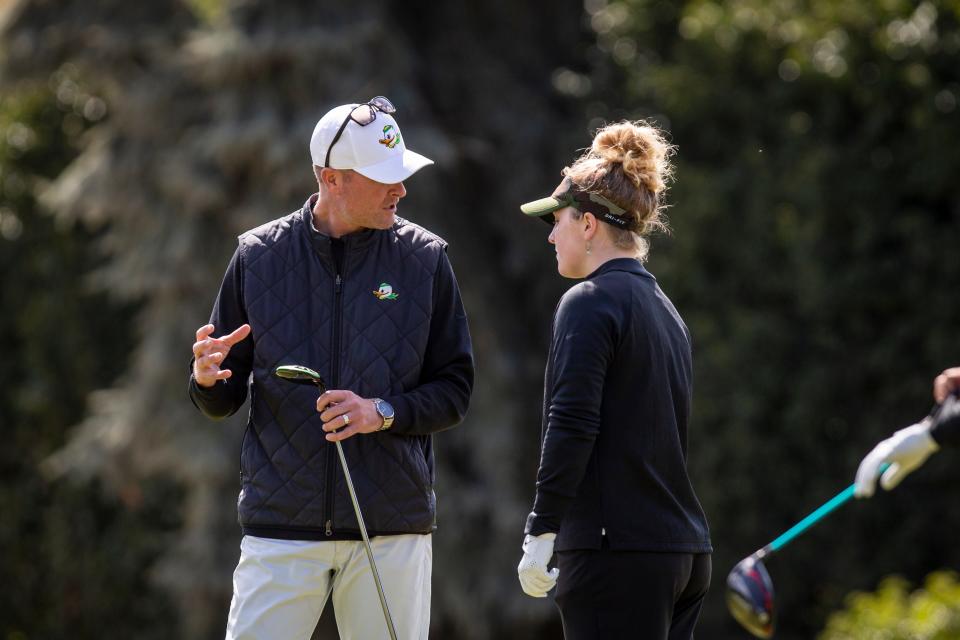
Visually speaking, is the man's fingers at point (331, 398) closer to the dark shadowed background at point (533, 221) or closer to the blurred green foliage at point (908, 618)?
the blurred green foliage at point (908, 618)

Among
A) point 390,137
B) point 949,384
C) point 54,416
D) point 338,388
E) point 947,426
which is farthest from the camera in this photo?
point 54,416

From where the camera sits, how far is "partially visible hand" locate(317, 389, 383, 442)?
3.60 m

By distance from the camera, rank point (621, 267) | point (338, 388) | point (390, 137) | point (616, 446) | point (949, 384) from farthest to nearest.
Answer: point (390, 137) → point (338, 388) → point (621, 267) → point (616, 446) → point (949, 384)

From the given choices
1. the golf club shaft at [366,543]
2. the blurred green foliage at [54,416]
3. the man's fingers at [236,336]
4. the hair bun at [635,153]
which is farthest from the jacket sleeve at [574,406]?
the blurred green foliage at [54,416]

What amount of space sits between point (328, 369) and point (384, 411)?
0.22m

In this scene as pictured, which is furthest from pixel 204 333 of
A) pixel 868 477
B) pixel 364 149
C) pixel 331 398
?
pixel 868 477

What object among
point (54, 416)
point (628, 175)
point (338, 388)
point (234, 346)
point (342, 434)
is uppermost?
point (628, 175)

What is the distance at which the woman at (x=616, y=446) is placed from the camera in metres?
3.42

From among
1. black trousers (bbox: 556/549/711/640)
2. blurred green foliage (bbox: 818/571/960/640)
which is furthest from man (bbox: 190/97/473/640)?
blurred green foliage (bbox: 818/571/960/640)

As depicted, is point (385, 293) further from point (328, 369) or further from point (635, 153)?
point (635, 153)

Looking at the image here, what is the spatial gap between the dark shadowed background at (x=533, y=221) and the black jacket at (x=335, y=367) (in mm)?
6111

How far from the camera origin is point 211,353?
373 cm

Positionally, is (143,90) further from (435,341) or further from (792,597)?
(435,341)

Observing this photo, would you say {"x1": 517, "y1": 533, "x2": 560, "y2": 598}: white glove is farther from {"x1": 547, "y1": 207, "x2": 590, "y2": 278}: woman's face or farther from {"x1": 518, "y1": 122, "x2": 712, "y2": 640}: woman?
{"x1": 547, "y1": 207, "x2": 590, "y2": 278}: woman's face
